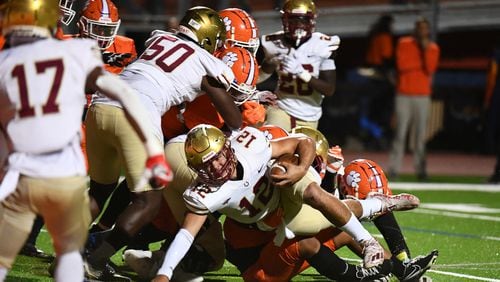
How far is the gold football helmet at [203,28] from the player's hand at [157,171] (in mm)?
1828

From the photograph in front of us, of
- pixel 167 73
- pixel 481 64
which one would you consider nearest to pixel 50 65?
pixel 167 73

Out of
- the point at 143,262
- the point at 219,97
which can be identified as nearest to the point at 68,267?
the point at 143,262

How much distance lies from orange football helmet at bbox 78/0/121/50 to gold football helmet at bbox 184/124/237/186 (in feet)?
5.22

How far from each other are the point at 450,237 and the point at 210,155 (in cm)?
335

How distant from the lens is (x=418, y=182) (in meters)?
12.4

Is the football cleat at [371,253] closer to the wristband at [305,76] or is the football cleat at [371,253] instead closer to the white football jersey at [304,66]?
the wristband at [305,76]

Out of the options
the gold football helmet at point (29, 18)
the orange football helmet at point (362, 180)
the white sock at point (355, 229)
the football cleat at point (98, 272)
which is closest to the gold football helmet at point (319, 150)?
the orange football helmet at point (362, 180)

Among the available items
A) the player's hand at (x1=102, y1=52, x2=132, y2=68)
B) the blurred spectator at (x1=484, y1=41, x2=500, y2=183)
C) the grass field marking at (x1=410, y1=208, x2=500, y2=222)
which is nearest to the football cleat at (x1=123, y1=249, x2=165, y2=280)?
the player's hand at (x1=102, y1=52, x2=132, y2=68)

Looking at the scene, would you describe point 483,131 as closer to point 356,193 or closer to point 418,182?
point 418,182

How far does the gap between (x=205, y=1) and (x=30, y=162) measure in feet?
34.7

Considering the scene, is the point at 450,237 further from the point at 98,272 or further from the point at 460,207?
the point at 98,272

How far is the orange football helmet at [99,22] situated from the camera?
6.72m

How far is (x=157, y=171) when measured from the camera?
14.0 feet

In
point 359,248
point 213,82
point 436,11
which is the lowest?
point 436,11
